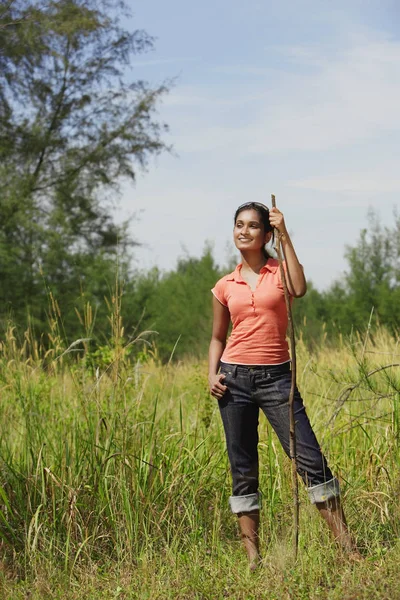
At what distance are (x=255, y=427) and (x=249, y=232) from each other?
967mm

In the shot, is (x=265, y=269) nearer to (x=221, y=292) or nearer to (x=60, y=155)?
(x=221, y=292)

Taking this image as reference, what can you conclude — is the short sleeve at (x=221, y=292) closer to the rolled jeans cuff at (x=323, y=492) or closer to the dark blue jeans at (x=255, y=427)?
the dark blue jeans at (x=255, y=427)

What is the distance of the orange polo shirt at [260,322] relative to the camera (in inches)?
140

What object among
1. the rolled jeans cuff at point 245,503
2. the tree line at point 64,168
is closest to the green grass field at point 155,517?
the rolled jeans cuff at point 245,503

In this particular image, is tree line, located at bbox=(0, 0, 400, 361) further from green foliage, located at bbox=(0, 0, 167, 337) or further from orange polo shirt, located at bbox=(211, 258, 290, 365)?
orange polo shirt, located at bbox=(211, 258, 290, 365)

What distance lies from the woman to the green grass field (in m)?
0.24

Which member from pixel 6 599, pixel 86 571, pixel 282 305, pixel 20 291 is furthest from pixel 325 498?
pixel 20 291

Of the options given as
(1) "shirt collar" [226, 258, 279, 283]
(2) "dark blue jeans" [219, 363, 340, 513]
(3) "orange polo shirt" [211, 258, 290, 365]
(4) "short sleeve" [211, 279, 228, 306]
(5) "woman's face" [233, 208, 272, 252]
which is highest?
(5) "woman's face" [233, 208, 272, 252]

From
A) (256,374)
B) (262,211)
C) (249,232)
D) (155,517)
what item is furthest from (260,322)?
(155,517)

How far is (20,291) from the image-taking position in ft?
62.5

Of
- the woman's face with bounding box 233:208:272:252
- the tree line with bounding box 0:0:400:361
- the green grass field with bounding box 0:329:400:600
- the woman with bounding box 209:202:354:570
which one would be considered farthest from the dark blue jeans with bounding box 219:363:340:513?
the tree line with bounding box 0:0:400:361

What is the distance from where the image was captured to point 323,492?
3523 millimetres

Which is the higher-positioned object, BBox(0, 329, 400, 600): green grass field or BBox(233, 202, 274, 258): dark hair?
BBox(233, 202, 274, 258): dark hair

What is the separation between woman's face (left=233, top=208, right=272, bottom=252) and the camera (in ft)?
12.1
